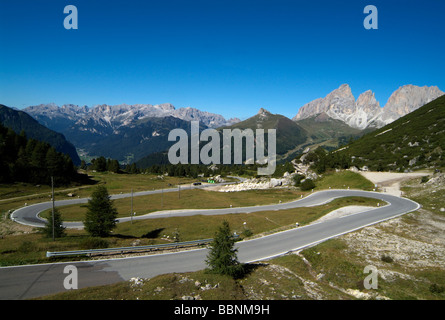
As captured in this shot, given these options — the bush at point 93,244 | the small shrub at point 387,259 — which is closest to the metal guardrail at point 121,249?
the bush at point 93,244

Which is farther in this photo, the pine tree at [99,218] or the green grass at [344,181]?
the green grass at [344,181]

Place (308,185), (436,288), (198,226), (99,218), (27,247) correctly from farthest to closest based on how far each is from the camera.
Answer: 1. (308,185)
2. (198,226)
3. (99,218)
4. (27,247)
5. (436,288)

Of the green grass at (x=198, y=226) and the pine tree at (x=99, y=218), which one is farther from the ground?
the pine tree at (x=99, y=218)

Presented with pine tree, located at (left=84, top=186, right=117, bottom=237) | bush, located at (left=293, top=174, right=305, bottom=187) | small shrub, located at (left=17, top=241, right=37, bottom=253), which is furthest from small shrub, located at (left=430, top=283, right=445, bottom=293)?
bush, located at (left=293, top=174, right=305, bottom=187)

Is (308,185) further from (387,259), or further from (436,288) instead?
(436,288)

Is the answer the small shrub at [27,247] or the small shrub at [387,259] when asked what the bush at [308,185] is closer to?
the small shrub at [387,259]

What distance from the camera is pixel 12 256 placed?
69.7 ft

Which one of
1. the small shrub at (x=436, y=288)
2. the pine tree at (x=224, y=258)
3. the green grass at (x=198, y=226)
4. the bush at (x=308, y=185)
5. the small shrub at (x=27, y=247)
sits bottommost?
the green grass at (x=198, y=226)

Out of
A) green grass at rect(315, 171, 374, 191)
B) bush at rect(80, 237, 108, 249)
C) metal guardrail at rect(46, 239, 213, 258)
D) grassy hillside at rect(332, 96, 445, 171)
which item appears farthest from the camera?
grassy hillside at rect(332, 96, 445, 171)

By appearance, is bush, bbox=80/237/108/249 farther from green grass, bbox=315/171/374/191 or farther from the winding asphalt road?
green grass, bbox=315/171/374/191

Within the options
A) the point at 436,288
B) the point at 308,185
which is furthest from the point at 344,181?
the point at 436,288

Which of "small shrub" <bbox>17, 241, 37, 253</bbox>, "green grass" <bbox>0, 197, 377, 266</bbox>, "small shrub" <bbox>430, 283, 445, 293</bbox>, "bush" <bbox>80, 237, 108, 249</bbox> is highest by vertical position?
"small shrub" <bbox>17, 241, 37, 253</bbox>
